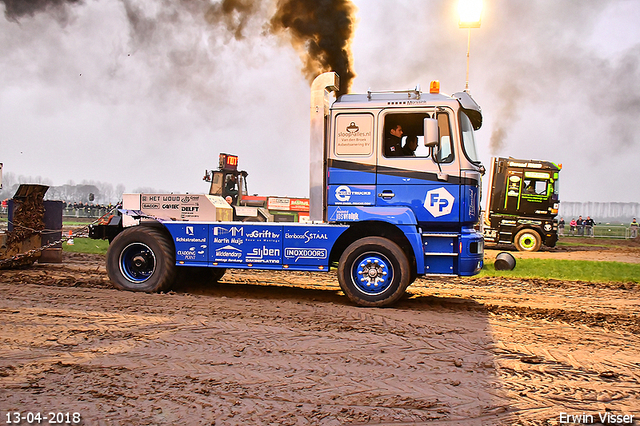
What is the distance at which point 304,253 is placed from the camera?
8.44 meters

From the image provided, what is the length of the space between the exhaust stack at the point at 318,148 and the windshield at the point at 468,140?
7.03ft

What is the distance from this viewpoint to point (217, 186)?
20.6m

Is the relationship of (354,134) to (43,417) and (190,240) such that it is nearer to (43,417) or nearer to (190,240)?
(190,240)

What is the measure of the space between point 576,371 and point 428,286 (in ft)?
20.6

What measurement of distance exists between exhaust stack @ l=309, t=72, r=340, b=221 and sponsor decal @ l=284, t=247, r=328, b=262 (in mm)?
515

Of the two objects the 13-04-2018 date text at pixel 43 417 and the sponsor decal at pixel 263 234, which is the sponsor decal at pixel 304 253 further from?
the 13-04-2018 date text at pixel 43 417

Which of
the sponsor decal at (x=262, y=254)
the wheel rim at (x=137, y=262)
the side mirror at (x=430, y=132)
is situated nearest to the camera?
the side mirror at (x=430, y=132)

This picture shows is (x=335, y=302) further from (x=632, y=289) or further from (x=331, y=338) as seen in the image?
(x=632, y=289)

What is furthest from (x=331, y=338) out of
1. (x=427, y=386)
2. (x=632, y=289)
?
(x=632, y=289)

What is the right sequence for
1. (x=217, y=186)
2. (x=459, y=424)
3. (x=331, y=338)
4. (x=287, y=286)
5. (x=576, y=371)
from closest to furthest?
(x=459, y=424), (x=576, y=371), (x=331, y=338), (x=287, y=286), (x=217, y=186)

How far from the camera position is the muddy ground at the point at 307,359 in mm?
4117

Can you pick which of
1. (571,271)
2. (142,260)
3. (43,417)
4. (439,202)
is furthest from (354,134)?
(571,271)

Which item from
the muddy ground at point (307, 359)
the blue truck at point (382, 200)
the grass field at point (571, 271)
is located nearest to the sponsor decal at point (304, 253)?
the blue truck at point (382, 200)

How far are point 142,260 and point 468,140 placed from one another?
5.94 m
